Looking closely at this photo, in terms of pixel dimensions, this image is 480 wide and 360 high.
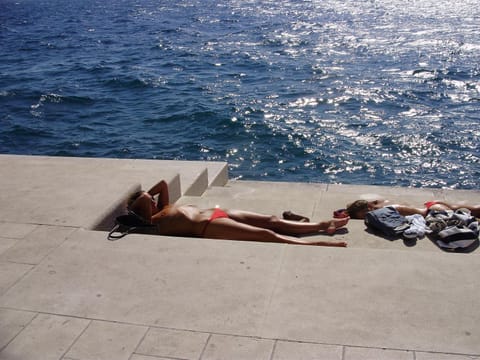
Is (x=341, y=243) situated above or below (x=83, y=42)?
above

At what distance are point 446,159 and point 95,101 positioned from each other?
10075mm

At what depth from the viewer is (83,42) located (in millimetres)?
28125

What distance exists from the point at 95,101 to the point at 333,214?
12.4 metres

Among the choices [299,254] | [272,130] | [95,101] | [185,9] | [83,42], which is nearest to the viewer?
[299,254]

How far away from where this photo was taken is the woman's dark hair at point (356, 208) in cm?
735

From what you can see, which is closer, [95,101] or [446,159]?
[446,159]

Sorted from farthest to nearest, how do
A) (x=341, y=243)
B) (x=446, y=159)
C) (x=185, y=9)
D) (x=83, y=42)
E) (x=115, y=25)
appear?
(x=185, y=9), (x=115, y=25), (x=83, y=42), (x=446, y=159), (x=341, y=243)

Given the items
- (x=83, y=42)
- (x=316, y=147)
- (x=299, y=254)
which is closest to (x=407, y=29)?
(x=83, y=42)

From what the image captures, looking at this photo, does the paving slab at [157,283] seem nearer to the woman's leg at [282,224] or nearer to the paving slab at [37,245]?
the paving slab at [37,245]

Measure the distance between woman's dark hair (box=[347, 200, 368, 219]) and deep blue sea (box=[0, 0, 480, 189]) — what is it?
4.63m

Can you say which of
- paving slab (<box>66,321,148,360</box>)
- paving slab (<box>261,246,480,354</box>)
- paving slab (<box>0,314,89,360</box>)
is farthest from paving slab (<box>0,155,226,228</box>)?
paving slab (<box>261,246,480,354</box>)

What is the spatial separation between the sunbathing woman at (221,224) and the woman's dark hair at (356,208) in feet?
1.90

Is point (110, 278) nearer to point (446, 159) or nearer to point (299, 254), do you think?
point (299, 254)

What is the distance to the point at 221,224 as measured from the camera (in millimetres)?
6328
